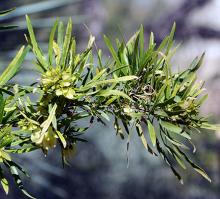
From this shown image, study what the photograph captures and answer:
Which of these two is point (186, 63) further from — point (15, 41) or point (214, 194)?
point (15, 41)

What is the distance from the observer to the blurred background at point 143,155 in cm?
135

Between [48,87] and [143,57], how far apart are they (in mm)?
53

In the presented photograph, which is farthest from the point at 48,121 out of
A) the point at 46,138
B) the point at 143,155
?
the point at 143,155

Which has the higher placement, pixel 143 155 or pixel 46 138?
pixel 46 138

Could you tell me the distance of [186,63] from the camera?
1333 mm

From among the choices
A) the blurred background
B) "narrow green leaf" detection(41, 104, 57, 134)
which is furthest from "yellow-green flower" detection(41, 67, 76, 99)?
the blurred background

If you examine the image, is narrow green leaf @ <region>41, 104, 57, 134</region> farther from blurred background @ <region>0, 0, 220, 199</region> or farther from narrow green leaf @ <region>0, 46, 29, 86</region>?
blurred background @ <region>0, 0, 220, 199</region>

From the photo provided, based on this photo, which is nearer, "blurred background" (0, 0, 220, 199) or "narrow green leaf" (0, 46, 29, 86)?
"narrow green leaf" (0, 46, 29, 86)

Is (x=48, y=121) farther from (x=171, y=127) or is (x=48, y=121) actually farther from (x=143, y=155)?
(x=143, y=155)

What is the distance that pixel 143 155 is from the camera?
1.39 metres

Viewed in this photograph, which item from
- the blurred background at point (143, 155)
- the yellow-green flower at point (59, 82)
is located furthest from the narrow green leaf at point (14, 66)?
the blurred background at point (143, 155)

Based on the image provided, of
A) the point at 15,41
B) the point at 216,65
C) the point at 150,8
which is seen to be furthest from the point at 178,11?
the point at 15,41

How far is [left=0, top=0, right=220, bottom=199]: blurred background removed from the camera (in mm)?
1354

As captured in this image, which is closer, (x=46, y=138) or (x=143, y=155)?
(x=46, y=138)
